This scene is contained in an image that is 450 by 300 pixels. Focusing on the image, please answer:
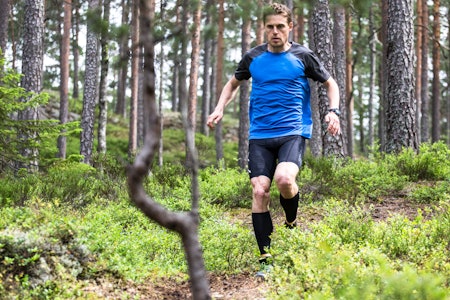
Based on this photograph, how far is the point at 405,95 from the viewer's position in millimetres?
9289

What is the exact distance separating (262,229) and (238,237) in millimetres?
724

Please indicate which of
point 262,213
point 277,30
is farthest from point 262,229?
point 277,30

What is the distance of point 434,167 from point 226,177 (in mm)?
3651

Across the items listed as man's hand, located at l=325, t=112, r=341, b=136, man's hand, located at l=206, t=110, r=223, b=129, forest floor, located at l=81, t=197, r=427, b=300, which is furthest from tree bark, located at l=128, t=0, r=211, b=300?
man's hand, located at l=325, t=112, r=341, b=136

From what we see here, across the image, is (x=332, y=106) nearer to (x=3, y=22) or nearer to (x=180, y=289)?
(x=180, y=289)

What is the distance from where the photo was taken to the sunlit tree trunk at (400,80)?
925 centimetres

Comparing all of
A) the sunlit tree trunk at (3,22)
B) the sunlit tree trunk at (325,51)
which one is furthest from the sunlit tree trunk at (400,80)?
the sunlit tree trunk at (3,22)

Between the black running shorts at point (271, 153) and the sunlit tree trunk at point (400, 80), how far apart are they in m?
5.20

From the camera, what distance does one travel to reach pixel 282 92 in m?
4.67

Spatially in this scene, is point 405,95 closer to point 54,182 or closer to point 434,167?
point 434,167

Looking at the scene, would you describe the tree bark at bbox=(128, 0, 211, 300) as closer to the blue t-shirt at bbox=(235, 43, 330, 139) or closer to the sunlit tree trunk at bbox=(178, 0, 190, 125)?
the sunlit tree trunk at bbox=(178, 0, 190, 125)

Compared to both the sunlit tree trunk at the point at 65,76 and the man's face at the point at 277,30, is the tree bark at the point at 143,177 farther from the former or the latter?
the sunlit tree trunk at the point at 65,76

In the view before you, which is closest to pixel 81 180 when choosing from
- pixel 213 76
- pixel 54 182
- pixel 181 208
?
pixel 54 182

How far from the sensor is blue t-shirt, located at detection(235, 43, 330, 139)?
15.3 ft
